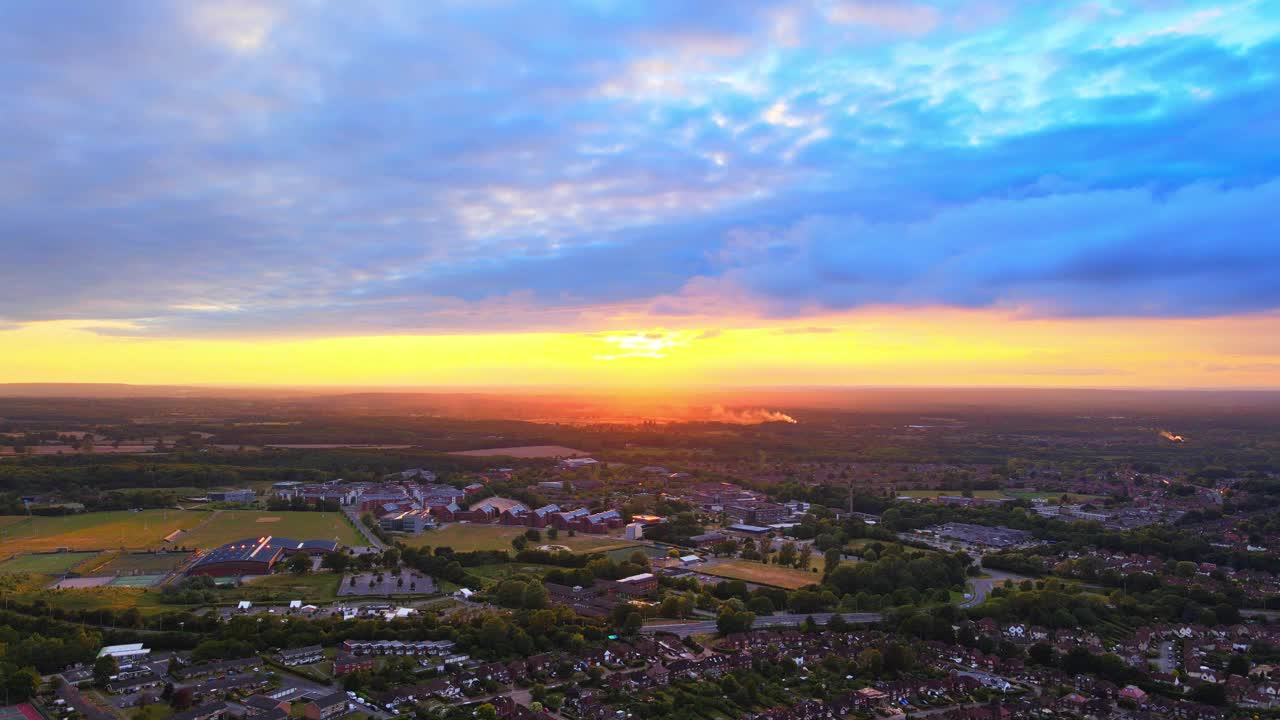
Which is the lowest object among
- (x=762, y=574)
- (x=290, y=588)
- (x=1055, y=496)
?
(x=762, y=574)

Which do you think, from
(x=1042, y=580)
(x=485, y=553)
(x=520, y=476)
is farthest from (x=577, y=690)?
(x=520, y=476)

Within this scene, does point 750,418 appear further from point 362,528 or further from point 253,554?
point 253,554

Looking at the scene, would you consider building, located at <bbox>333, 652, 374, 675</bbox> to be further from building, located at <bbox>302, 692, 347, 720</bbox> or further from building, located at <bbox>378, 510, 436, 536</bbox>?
building, located at <bbox>378, 510, 436, 536</bbox>

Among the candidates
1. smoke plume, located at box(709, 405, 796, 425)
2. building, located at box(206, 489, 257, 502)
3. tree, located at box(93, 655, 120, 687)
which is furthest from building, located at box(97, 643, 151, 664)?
smoke plume, located at box(709, 405, 796, 425)

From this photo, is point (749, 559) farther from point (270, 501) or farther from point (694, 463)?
point (694, 463)

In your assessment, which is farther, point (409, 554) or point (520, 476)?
point (520, 476)

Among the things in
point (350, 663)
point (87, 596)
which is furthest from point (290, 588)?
point (350, 663)
